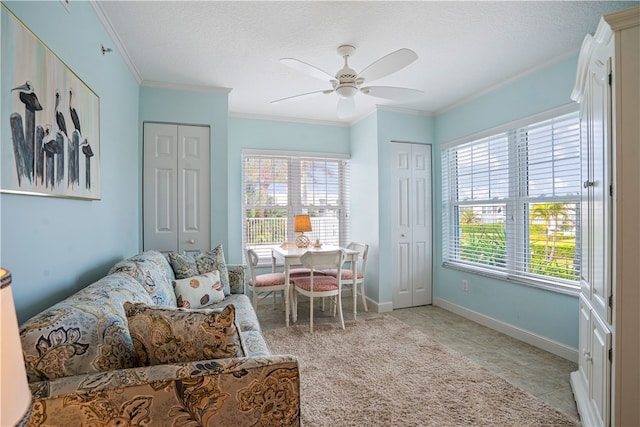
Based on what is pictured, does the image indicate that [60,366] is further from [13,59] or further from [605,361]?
[605,361]

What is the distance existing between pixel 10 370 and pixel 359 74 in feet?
7.55

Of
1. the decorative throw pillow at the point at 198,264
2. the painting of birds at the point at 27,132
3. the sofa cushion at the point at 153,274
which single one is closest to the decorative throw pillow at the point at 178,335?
the painting of birds at the point at 27,132

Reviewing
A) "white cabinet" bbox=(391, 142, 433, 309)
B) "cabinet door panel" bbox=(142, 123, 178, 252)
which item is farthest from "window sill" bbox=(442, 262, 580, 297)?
"cabinet door panel" bbox=(142, 123, 178, 252)

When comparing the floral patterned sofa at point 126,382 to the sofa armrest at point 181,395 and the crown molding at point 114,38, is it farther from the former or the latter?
the crown molding at point 114,38

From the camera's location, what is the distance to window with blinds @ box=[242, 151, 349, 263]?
4277 mm

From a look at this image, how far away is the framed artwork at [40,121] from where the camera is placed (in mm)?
1155

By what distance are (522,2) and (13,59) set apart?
264 cm

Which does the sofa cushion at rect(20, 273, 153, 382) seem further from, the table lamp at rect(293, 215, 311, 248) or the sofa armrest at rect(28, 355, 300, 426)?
the table lamp at rect(293, 215, 311, 248)

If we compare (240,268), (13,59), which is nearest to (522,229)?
(240,268)

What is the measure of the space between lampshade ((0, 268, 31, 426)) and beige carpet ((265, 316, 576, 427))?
1570 mm

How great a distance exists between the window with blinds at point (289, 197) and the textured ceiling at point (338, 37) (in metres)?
1.29

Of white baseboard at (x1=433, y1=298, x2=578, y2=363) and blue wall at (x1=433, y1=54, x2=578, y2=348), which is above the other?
blue wall at (x1=433, y1=54, x2=578, y2=348)

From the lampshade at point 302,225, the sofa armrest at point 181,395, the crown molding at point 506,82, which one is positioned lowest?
the sofa armrest at point 181,395

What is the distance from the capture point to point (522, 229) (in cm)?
309
